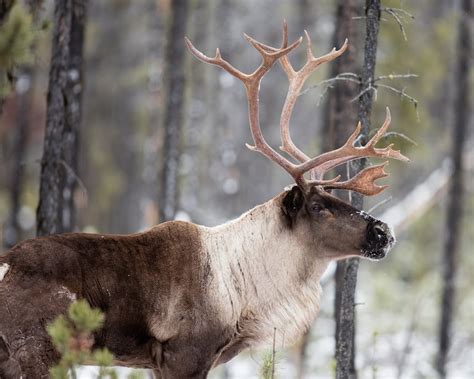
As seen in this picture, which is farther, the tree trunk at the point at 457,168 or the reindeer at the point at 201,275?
the tree trunk at the point at 457,168

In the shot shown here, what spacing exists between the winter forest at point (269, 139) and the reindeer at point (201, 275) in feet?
0.94

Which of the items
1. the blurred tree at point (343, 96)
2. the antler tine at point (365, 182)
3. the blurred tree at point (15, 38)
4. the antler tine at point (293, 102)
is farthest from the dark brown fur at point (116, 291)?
the blurred tree at point (343, 96)

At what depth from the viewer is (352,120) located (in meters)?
8.65

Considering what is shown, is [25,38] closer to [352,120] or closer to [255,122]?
[255,122]

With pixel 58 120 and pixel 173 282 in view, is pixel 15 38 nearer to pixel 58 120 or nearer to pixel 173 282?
pixel 58 120

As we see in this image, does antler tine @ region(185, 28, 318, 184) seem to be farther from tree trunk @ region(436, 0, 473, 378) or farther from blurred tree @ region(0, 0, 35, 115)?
tree trunk @ region(436, 0, 473, 378)

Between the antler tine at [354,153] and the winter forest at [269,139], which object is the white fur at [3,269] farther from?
the antler tine at [354,153]

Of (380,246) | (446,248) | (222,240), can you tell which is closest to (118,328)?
(222,240)

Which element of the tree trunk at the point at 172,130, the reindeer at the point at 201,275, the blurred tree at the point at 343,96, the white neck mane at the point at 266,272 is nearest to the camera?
the reindeer at the point at 201,275

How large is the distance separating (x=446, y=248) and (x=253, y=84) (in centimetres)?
Result: 803

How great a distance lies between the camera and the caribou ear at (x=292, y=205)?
6543 millimetres

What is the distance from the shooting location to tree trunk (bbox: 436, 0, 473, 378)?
43.5 feet

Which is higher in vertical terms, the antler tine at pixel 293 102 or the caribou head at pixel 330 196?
the antler tine at pixel 293 102

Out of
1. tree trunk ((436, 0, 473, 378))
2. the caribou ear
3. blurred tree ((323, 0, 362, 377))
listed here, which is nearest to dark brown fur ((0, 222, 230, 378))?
the caribou ear
